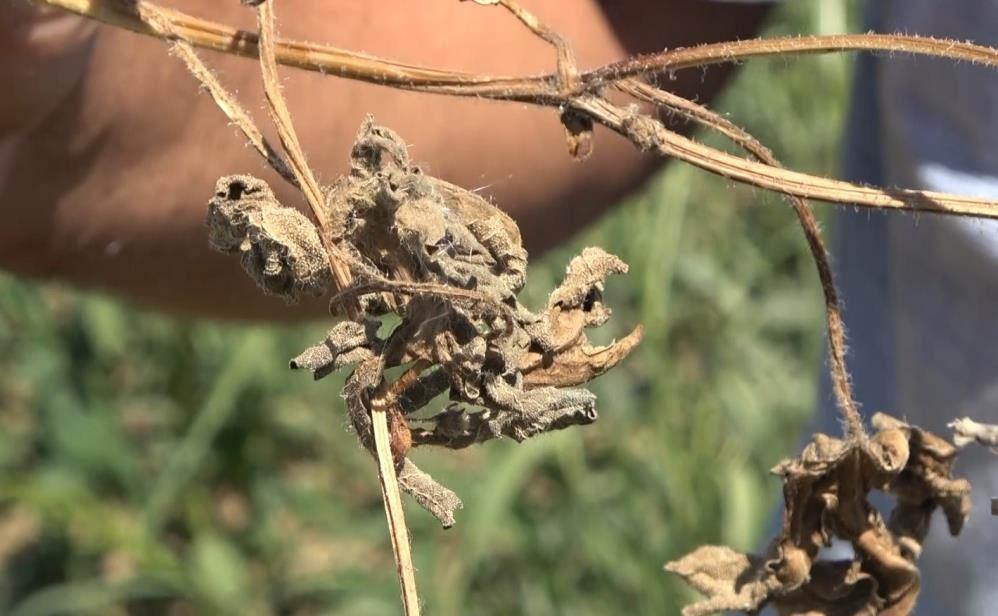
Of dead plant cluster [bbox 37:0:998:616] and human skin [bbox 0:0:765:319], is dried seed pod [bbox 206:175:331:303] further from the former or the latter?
human skin [bbox 0:0:765:319]

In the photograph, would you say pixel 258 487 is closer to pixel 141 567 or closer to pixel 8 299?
pixel 141 567

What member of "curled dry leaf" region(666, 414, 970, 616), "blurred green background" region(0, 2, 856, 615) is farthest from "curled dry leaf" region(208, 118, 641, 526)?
"blurred green background" region(0, 2, 856, 615)

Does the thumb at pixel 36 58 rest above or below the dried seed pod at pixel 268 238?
above

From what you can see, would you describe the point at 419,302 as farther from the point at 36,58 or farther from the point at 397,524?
the point at 36,58

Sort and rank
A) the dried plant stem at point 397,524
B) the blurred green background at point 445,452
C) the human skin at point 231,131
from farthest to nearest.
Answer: the blurred green background at point 445,452
the human skin at point 231,131
the dried plant stem at point 397,524

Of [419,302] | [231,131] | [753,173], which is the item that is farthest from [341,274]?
[231,131]

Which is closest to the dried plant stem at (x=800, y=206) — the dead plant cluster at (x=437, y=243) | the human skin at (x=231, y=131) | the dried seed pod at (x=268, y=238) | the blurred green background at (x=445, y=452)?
the dead plant cluster at (x=437, y=243)

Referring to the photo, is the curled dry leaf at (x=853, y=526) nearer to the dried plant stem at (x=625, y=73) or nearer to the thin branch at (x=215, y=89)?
the dried plant stem at (x=625, y=73)
